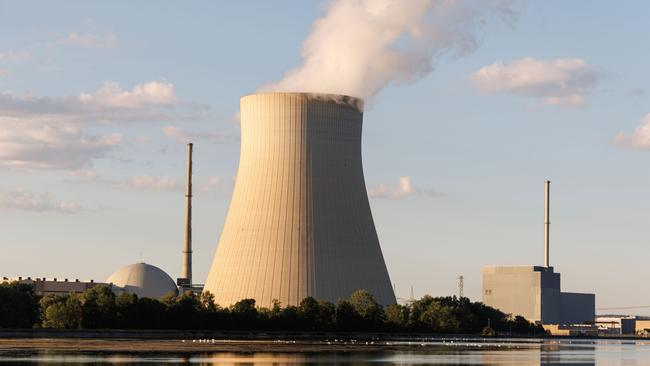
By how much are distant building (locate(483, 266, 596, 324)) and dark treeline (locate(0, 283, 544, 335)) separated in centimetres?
6940

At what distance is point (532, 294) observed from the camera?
162125mm

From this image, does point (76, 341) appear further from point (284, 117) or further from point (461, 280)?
point (461, 280)

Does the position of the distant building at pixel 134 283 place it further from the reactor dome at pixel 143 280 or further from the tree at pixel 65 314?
the tree at pixel 65 314

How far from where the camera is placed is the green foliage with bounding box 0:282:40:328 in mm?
85500

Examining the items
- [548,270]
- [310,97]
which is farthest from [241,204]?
[548,270]

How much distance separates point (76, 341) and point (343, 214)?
20.8 metres

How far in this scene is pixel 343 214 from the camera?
85.6 meters

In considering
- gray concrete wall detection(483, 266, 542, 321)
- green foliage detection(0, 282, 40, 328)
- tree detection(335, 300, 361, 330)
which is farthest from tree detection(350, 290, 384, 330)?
gray concrete wall detection(483, 266, 542, 321)

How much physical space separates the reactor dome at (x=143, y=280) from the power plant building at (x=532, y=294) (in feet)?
167

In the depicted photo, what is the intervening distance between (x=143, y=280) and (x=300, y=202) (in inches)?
1783

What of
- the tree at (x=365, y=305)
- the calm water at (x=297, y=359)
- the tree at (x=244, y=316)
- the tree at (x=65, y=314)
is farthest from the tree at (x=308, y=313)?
the calm water at (x=297, y=359)

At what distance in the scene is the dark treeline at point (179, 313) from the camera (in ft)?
274

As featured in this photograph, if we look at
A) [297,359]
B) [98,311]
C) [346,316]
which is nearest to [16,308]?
[98,311]

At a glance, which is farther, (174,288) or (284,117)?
(174,288)
